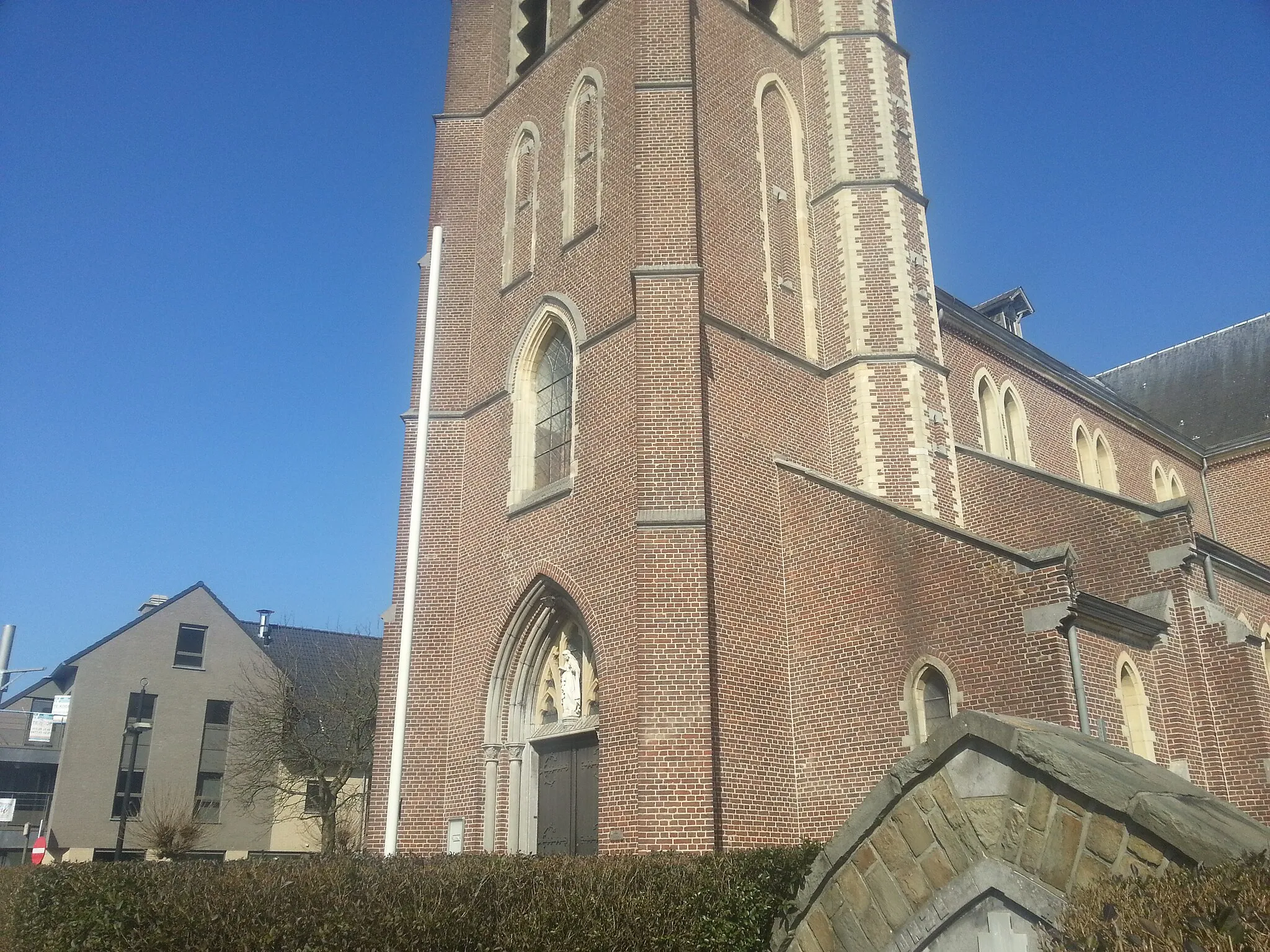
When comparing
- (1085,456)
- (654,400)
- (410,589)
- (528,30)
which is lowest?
(410,589)

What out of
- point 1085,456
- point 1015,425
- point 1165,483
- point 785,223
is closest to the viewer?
point 785,223

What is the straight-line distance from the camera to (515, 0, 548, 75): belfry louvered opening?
2048cm

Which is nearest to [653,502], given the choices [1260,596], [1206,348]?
[1260,596]

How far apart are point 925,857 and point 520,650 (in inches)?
454

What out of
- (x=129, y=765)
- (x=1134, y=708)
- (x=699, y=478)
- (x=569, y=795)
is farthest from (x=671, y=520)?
(x=129, y=765)

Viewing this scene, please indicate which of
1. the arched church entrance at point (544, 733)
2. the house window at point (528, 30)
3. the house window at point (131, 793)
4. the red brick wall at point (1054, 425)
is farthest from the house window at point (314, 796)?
the red brick wall at point (1054, 425)

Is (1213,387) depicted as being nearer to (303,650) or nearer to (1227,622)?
(1227,622)

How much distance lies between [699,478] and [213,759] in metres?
31.0

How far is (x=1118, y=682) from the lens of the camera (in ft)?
40.8

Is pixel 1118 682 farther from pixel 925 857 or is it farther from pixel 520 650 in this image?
pixel 925 857

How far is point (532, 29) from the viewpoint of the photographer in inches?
818

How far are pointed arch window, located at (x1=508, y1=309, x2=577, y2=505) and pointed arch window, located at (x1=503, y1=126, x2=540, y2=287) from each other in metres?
1.42

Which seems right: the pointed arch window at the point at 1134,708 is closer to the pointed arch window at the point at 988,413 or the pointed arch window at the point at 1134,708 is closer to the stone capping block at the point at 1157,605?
the stone capping block at the point at 1157,605

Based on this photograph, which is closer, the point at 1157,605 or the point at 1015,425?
the point at 1157,605
